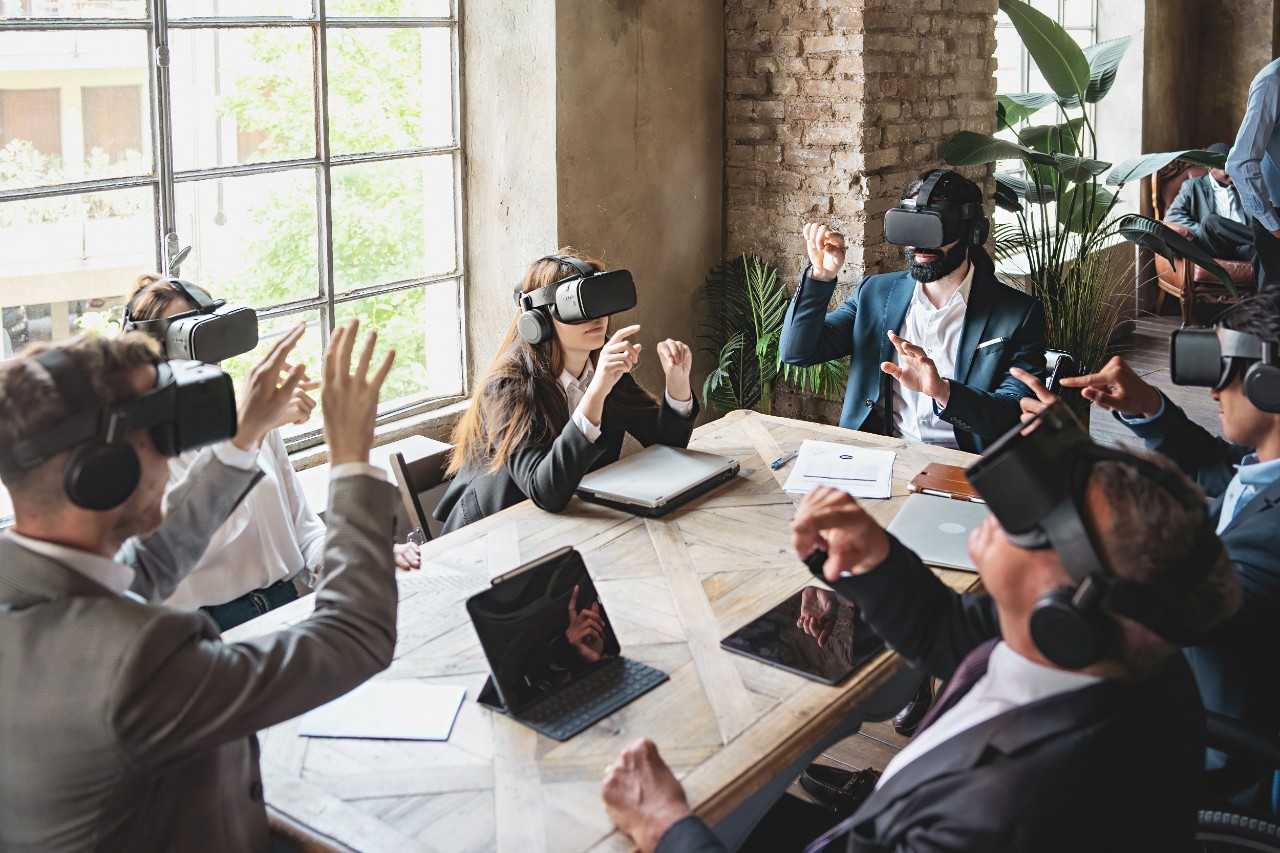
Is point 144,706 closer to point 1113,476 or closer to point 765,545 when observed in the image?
point 1113,476

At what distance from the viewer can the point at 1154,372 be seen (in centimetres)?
746

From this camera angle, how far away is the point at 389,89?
14.2ft

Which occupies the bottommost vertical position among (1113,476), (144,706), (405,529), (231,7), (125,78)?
(405,529)

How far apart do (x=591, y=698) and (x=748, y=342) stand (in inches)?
124

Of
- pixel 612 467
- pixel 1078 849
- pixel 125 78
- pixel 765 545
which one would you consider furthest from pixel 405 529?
pixel 1078 849

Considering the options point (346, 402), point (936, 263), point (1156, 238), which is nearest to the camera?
point (346, 402)

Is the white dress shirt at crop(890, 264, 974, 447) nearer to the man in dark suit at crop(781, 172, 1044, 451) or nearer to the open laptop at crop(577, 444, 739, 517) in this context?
the man in dark suit at crop(781, 172, 1044, 451)

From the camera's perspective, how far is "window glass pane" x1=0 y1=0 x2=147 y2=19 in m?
3.26

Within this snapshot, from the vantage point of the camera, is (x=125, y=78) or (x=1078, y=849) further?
(x=125, y=78)

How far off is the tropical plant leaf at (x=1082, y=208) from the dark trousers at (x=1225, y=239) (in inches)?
95.7

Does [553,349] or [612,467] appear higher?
[553,349]

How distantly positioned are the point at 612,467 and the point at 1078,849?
6.11ft

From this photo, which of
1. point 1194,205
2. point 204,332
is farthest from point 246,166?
point 1194,205

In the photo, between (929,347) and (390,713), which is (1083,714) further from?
(929,347)
